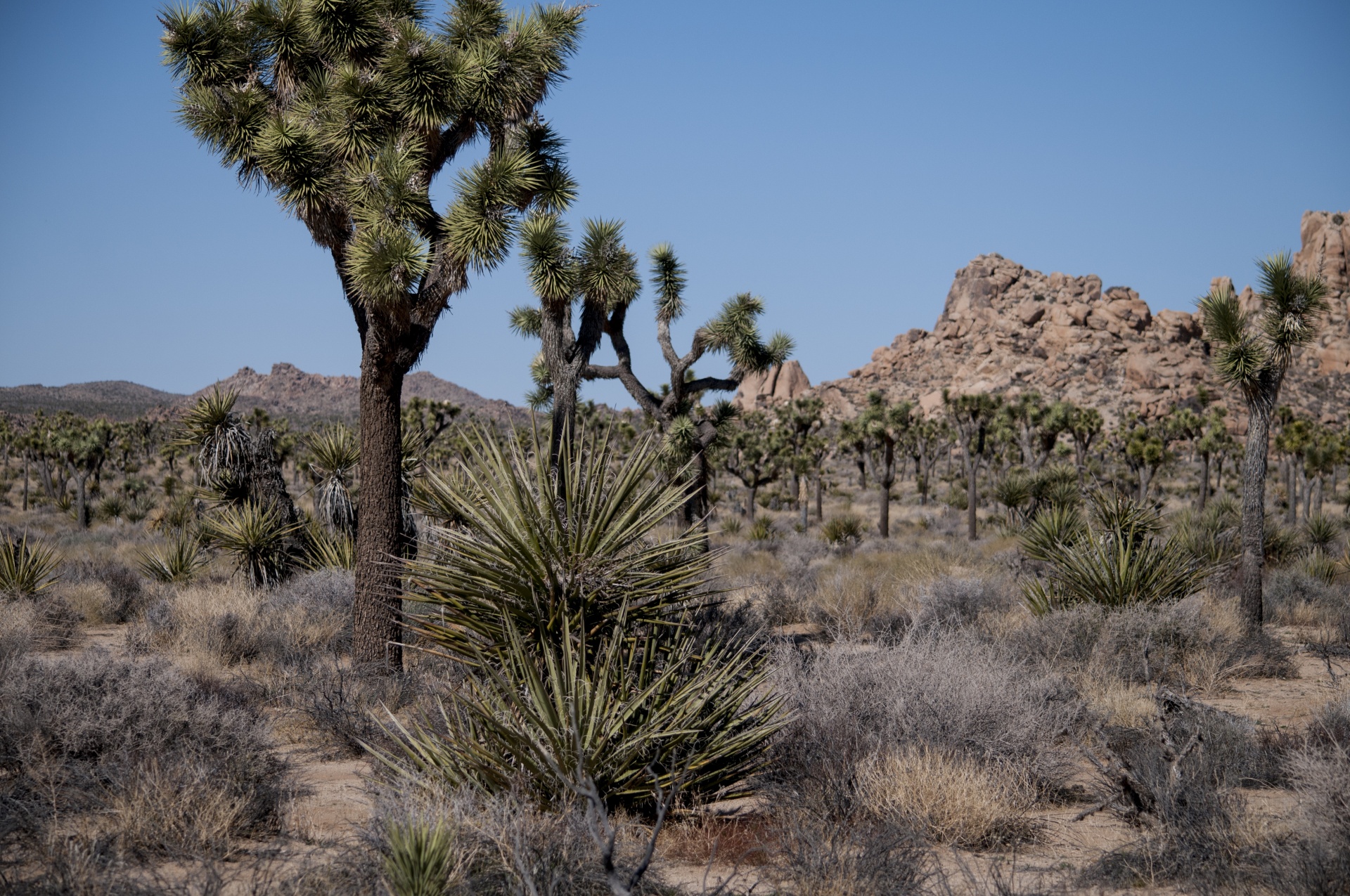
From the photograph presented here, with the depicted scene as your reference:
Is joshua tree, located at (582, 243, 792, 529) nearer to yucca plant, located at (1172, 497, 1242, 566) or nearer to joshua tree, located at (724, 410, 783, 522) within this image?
yucca plant, located at (1172, 497, 1242, 566)

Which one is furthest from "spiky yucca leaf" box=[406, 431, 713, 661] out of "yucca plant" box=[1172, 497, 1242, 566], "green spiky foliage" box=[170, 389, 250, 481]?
"yucca plant" box=[1172, 497, 1242, 566]

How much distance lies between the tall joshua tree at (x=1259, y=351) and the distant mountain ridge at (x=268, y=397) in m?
34.4

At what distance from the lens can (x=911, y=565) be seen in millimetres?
18234

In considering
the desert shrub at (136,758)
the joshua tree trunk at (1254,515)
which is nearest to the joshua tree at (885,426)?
the joshua tree trunk at (1254,515)

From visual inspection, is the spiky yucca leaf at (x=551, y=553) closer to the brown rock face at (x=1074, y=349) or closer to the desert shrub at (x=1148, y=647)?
the desert shrub at (x=1148, y=647)

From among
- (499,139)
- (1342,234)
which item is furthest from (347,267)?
(1342,234)

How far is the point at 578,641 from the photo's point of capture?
4.93 meters

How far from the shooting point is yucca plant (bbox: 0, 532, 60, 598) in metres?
11.9

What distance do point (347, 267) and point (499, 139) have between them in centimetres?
226

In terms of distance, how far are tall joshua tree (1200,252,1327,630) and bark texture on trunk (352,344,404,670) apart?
33.9 feet

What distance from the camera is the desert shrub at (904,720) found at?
18.3 ft

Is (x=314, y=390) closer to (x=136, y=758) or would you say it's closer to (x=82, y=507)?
(x=82, y=507)

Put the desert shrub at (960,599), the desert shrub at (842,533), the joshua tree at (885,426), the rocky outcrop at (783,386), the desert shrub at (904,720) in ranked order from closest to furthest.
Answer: the desert shrub at (904,720), the desert shrub at (960,599), the desert shrub at (842,533), the joshua tree at (885,426), the rocky outcrop at (783,386)

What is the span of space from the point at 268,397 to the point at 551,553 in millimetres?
140196
